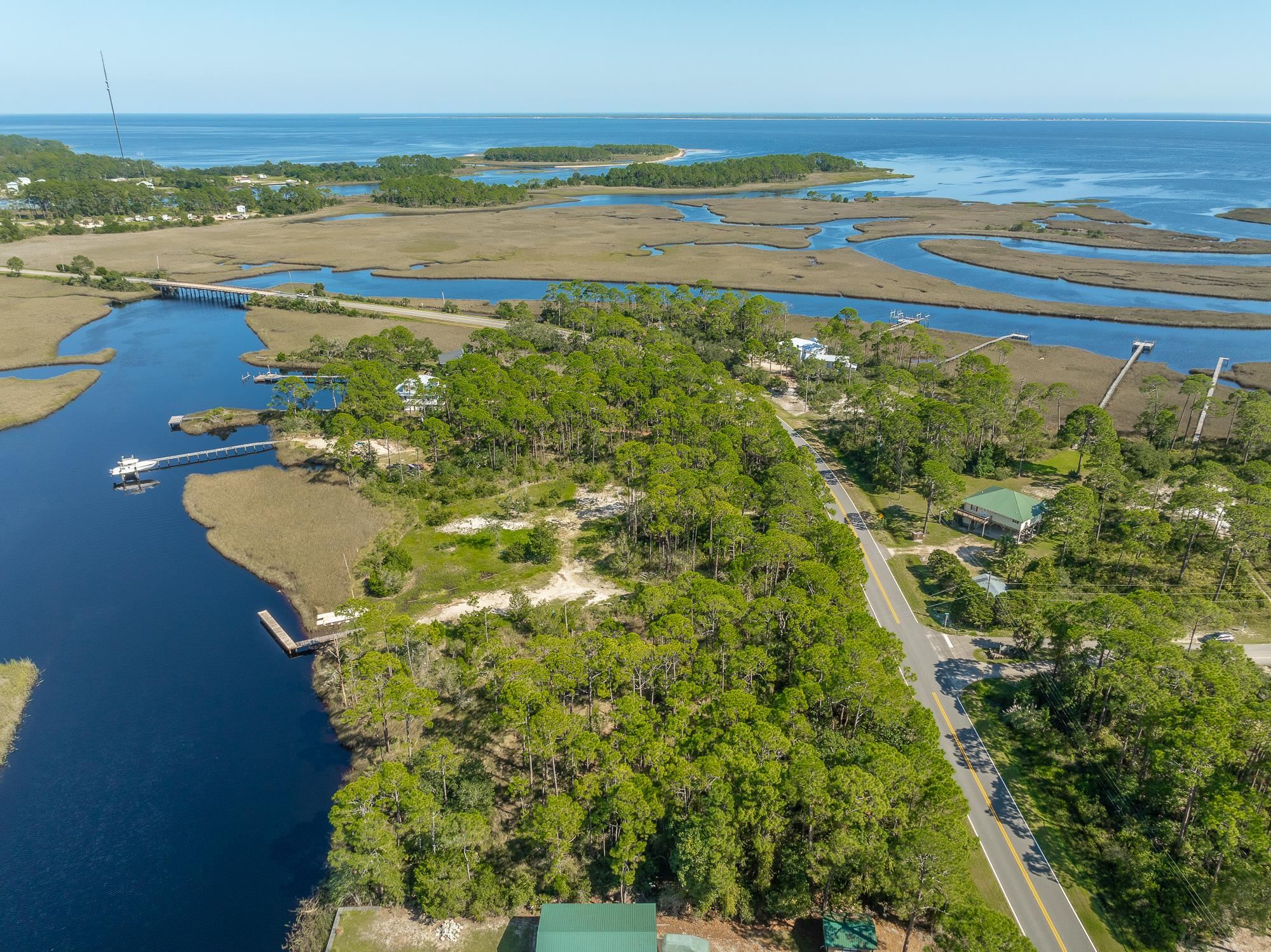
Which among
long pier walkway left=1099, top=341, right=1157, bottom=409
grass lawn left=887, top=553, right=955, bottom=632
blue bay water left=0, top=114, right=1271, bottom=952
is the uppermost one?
long pier walkway left=1099, top=341, right=1157, bottom=409

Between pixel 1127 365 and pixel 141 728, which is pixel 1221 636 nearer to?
pixel 1127 365

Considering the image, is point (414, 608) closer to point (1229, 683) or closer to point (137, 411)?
point (1229, 683)

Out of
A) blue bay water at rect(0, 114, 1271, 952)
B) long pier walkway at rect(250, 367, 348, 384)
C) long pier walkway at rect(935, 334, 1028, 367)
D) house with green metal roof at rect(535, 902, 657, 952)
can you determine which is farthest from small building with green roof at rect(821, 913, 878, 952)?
long pier walkway at rect(250, 367, 348, 384)

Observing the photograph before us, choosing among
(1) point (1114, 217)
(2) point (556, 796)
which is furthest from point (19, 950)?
(1) point (1114, 217)

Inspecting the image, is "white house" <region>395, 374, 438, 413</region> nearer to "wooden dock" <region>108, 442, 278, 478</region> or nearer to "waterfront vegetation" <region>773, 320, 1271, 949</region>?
"wooden dock" <region>108, 442, 278, 478</region>

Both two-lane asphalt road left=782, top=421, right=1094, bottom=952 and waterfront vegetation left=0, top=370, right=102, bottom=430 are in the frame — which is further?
waterfront vegetation left=0, top=370, right=102, bottom=430

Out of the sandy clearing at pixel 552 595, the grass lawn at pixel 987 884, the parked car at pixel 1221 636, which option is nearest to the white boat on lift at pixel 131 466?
the sandy clearing at pixel 552 595

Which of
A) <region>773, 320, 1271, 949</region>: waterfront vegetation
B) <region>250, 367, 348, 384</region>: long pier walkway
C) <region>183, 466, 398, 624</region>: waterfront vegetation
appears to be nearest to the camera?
<region>773, 320, 1271, 949</region>: waterfront vegetation

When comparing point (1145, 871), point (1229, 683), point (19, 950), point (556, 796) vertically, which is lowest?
point (19, 950)
